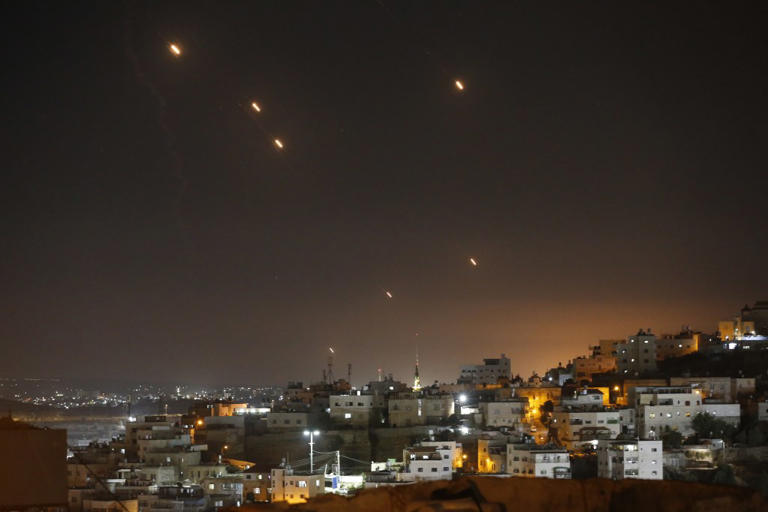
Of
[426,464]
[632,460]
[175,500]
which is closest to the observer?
[175,500]

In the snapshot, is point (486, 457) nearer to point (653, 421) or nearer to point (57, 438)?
point (653, 421)

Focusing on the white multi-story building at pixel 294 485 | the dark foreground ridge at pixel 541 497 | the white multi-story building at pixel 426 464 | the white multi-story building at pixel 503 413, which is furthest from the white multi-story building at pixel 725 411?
the dark foreground ridge at pixel 541 497

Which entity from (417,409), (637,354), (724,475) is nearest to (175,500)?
(417,409)

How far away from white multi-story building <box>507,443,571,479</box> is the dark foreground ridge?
18362mm

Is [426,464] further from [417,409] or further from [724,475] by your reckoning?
[417,409]

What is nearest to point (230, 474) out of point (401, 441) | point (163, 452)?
point (163, 452)

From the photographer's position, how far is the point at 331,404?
111 ft

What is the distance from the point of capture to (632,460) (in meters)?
25.7

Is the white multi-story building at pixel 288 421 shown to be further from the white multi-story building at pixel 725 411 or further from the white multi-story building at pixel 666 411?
the white multi-story building at pixel 725 411

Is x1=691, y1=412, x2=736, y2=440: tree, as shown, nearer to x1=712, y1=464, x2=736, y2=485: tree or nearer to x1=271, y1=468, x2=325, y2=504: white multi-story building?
x1=712, y1=464, x2=736, y2=485: tree

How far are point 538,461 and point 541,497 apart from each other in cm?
1912

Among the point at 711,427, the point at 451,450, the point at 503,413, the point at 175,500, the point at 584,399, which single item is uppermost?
the point at 584,399

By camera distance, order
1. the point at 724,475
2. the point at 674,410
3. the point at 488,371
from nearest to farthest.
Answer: the point at 724,475
the point at 674,410
the point at 488,371

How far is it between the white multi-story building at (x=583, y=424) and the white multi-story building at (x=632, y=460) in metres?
3.13
